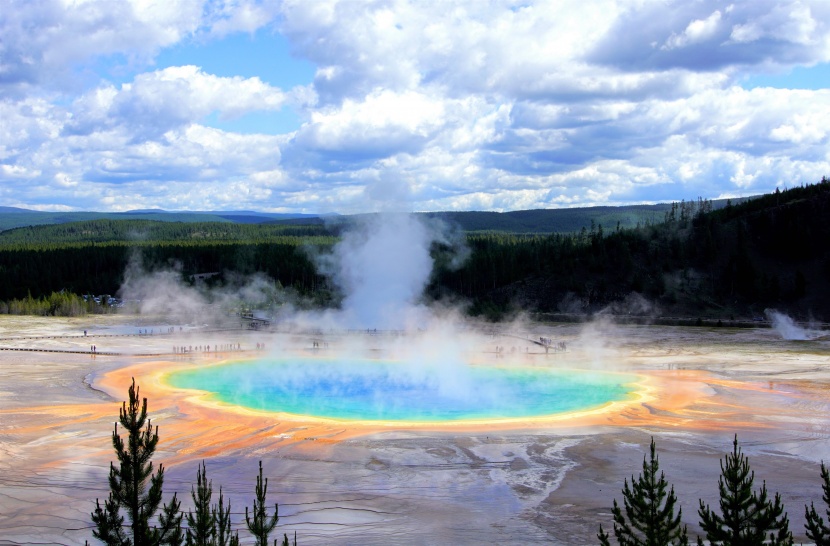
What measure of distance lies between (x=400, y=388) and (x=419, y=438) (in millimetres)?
9354

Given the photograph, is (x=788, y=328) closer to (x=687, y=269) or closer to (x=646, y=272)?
(x=687, y=269)

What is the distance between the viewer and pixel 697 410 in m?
25.2

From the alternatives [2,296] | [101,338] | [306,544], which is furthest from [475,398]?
[2,296]

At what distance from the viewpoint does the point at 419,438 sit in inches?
830

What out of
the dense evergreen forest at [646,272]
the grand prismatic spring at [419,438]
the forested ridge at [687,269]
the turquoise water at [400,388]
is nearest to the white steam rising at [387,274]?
the dense evergreen forest at [646,272]

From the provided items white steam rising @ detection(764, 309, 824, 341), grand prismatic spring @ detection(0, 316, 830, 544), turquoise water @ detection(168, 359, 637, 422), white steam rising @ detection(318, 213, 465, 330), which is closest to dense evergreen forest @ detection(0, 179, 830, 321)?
white steam rising @ detection(764, 309, 824, 341)

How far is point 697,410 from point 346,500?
14203mm

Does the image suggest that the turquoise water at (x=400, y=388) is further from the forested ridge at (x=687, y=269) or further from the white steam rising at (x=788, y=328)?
the forested ridge at (x=687, y=269)

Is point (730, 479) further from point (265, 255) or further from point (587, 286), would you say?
point (265, 255)

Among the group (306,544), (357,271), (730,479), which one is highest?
(357,271)

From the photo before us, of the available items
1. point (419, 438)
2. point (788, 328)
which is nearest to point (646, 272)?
point (788, 328)

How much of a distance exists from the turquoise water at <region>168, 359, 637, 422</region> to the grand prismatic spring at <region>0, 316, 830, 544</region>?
218 mm

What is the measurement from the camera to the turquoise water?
2581cm

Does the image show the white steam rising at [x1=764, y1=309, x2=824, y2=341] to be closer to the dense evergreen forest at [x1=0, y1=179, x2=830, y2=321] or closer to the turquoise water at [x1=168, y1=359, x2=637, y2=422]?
the dense evergreen forest at [x1=0, y1=179, x2=830, y2=321]
